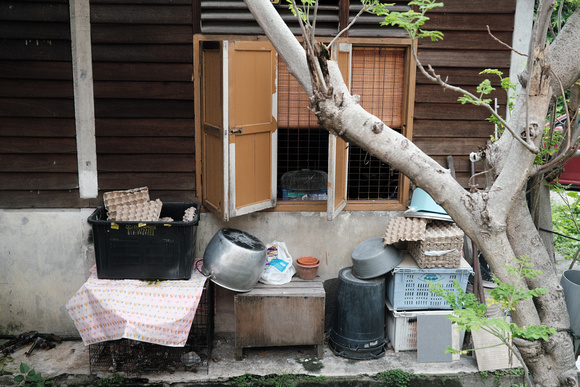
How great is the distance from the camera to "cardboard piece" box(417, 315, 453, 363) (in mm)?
6492

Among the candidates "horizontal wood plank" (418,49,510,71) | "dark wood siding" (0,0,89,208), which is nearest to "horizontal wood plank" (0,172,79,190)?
"dark wood siding" (0,0,89,208)

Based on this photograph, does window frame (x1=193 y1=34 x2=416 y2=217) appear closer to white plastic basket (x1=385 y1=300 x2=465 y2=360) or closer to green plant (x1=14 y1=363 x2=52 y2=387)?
white plastic basket (x1=385 y1=300 x2=465 y2=360)

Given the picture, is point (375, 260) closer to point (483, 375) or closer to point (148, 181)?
point (483, 375)

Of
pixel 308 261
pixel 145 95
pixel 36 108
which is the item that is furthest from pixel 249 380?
pixel 36 108

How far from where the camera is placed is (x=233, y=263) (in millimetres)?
6191

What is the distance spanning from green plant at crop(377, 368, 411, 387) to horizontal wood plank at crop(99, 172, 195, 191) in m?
3.00

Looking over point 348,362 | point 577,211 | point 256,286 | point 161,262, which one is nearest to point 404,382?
point 348,362

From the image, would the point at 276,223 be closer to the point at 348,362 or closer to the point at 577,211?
the point at 348,362

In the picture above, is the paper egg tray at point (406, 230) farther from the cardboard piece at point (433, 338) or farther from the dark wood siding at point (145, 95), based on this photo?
the dark wood siding at point (145, 95)

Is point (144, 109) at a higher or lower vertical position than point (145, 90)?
lower

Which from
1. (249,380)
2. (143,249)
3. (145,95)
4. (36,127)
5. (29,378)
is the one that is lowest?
(249,380)

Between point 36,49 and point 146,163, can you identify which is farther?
point 146,163

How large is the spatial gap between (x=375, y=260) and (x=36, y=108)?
4.16 metres

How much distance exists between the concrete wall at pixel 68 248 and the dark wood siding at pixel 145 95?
0.66m
